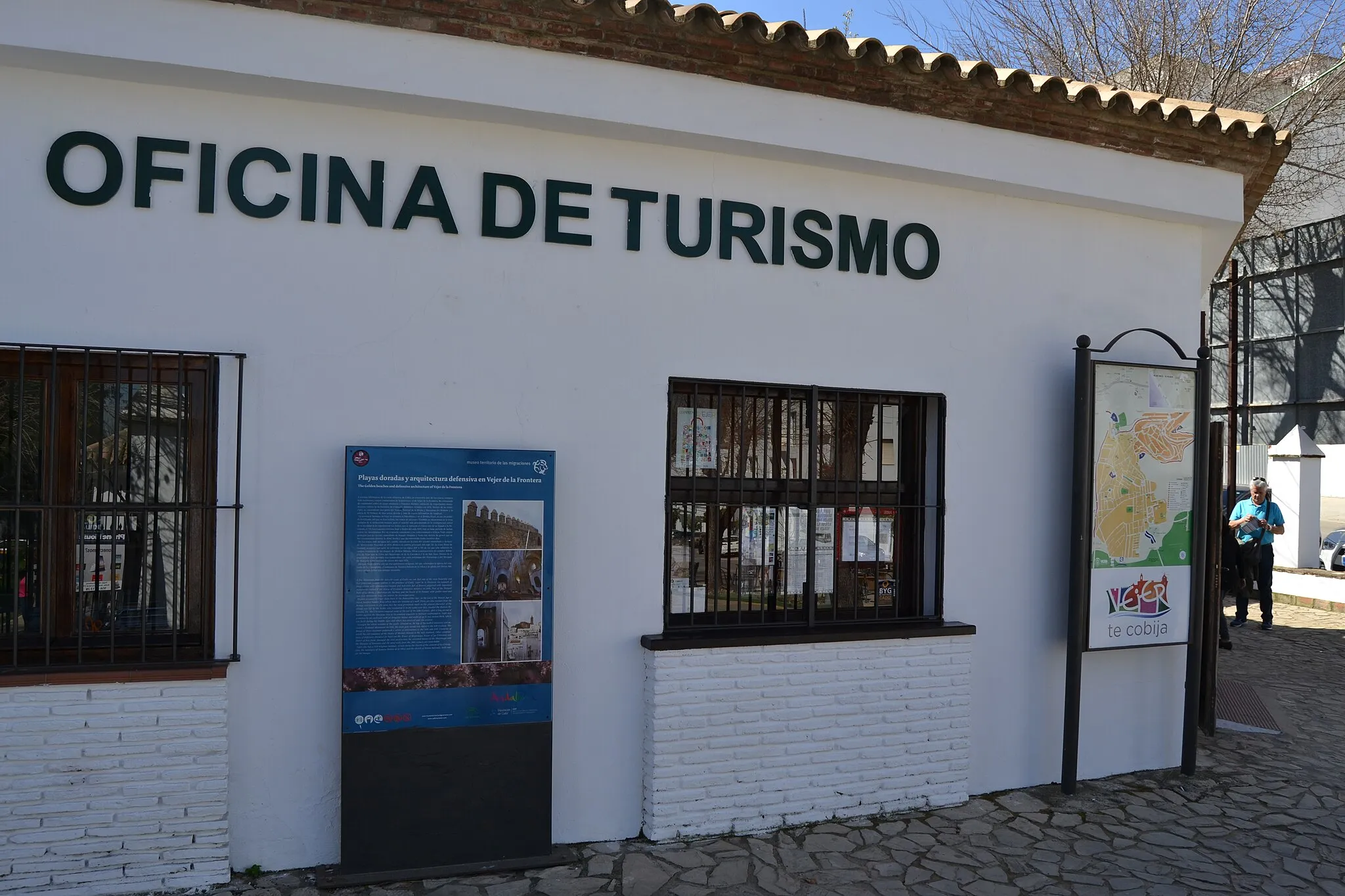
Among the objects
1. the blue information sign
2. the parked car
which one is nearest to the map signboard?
→ the blue information sign

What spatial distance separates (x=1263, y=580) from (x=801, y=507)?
8961 millimetres

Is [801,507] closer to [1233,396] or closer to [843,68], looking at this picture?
[843,68]

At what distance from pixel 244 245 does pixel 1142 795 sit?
5.85m

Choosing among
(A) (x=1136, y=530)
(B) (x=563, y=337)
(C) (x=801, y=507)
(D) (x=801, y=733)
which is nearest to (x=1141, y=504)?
(A) (x=1136, y=530)

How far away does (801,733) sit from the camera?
5.41m

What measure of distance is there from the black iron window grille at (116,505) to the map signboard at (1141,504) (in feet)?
15.7

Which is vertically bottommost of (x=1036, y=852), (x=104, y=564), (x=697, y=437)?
(x=1036, y=852)

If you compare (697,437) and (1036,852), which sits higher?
(697,437)

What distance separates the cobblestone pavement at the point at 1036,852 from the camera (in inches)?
184

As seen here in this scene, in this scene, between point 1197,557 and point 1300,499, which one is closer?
point 1197,557

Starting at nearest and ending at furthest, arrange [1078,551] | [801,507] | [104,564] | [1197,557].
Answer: [104,564] → [801,507] → [1078,551] → [1197,557]

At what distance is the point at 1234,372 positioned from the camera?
60.9 feet

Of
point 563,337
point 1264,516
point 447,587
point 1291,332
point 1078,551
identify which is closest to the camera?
point 447,587

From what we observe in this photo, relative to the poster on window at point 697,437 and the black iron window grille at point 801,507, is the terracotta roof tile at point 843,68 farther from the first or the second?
the poster on window at point 697,437
